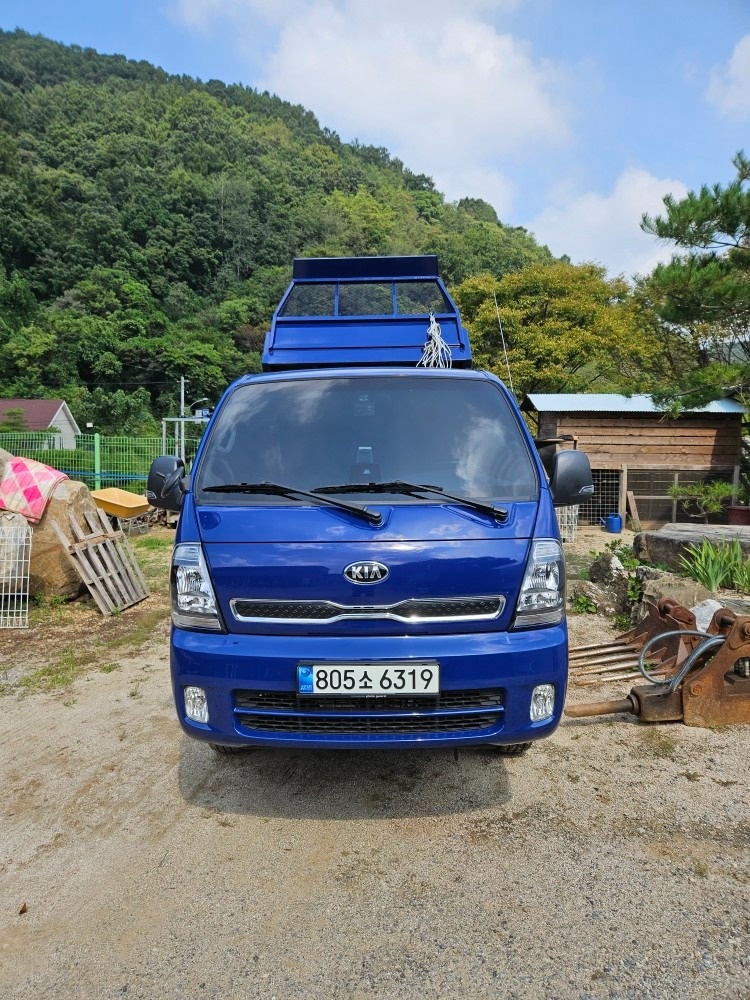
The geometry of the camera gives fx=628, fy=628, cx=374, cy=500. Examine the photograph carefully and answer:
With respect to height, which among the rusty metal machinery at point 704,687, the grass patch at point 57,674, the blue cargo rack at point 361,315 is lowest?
the grass patch at point 57,674

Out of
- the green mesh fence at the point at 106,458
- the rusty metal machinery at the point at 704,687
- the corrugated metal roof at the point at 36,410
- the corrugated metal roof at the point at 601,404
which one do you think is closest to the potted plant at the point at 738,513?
the corrugated metal roof at the point at 601,404

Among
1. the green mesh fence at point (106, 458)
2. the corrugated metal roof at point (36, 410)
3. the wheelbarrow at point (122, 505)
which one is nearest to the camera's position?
the wheelbarrow at point (122, 505)

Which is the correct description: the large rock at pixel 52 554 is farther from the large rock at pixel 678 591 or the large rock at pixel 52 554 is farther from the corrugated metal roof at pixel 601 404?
the corrugated metal roof at pixel 601 404

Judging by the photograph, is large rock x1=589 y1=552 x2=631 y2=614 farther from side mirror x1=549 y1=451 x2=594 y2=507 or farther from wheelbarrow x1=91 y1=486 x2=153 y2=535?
wheelbarrow x1=91 y1=486 x2=153 y2=535

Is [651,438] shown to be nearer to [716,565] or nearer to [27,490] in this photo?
[716,565]

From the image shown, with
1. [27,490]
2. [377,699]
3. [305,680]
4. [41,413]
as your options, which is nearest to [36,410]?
[41,413]

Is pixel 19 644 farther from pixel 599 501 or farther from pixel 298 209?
pixel 298 209

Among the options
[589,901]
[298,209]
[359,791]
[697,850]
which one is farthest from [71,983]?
[298,209]

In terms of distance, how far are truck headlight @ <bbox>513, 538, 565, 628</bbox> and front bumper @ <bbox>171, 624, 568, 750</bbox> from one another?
6cm

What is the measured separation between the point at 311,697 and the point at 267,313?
214 feet

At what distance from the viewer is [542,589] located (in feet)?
8.36

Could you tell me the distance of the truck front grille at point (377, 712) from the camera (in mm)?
2445

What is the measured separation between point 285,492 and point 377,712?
0.97 metres

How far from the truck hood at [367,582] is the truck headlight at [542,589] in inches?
1.7
